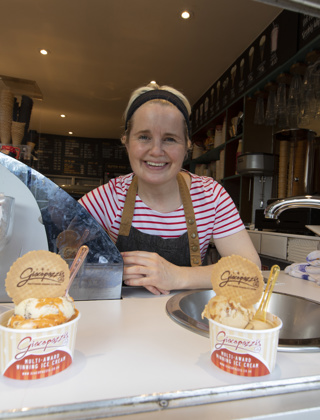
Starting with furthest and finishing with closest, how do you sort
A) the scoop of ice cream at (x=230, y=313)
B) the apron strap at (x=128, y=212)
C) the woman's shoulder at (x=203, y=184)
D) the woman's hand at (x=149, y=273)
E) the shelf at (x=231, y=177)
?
the shelf at (x=231, y=177), the woman's shoulder at (x=203, y=184), the apron strap at (x=128, y=212), the woman's hand at (x=149, y=273), the scoop of ice cream at (x=230, y=313)

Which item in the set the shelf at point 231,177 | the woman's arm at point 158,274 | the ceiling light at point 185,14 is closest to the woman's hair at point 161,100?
the woman's arm at point 158,274

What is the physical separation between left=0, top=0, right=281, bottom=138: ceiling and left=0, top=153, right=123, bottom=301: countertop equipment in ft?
4.19

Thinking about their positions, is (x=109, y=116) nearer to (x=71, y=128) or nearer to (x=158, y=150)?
(x=71, y=128)

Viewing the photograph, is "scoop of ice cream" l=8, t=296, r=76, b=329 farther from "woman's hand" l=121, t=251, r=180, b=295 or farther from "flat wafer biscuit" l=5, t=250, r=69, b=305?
"woman's hand" l=121, t=251, r=180, b=295

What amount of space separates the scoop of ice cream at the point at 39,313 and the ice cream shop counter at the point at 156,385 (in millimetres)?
67

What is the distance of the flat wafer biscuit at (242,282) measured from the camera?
504 millimetres

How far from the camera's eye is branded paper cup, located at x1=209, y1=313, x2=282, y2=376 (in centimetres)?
45

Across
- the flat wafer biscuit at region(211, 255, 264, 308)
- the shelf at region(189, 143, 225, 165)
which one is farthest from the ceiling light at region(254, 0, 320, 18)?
the shelf at region(189, 143, 225, 165)

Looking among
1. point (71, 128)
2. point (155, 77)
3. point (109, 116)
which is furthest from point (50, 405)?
point (71, 128)

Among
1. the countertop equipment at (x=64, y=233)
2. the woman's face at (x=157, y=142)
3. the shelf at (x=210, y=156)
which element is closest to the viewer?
the countertop equipment at (x=64, y=233)

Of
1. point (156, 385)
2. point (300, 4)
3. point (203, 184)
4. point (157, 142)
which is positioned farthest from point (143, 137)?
point (156, 385)

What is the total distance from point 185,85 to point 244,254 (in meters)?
3.43

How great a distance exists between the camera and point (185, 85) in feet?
13.5

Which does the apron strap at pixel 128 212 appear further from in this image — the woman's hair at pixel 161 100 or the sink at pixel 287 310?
the sink at pixel 287 310
